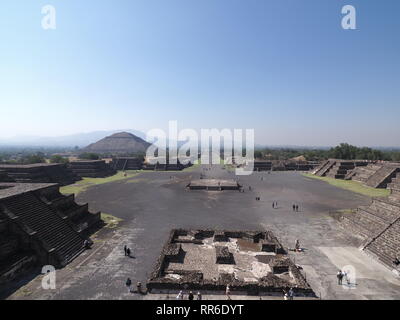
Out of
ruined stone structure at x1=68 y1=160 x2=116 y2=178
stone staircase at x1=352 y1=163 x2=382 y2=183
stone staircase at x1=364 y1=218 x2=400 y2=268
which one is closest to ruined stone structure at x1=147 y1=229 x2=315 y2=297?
stone staircase at x1=364 y1=218 x2=400 y2=268

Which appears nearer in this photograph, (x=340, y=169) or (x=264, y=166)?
(x=340, y=169)

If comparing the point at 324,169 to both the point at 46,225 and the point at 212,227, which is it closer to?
the point at 212,227

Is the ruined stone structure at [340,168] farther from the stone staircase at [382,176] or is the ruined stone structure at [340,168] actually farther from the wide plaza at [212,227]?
the wide plaza at [212,227]

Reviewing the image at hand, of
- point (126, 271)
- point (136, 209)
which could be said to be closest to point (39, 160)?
point (136, 209)

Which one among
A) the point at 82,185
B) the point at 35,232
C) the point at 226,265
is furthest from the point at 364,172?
the point at 35,232

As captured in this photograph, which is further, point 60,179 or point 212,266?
point 60,179
